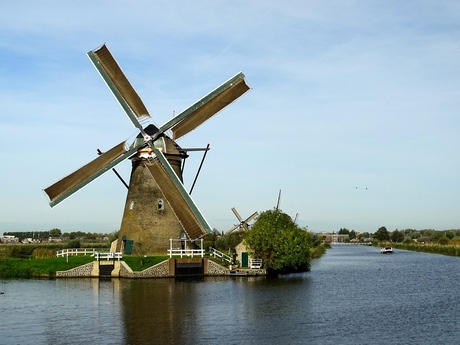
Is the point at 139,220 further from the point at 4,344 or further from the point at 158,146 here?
the point at 4,344

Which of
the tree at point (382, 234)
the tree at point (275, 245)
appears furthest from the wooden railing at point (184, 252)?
the tree at point (382, 234)

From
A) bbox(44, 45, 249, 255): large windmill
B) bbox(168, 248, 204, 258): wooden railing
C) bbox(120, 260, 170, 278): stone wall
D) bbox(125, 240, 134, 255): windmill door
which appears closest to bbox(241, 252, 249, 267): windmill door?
bbox(168, 248, 204, 258): wooden railing

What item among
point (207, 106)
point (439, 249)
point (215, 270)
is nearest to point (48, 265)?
point (215, 270)

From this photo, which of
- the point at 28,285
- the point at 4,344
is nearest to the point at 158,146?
the point at 28,285

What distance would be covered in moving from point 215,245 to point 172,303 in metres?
41.8

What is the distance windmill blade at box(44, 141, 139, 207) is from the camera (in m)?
39.8

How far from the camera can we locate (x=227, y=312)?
2525 centimetres

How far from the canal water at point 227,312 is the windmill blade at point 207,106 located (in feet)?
35.5

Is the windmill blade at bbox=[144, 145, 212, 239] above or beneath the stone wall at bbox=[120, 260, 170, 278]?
above

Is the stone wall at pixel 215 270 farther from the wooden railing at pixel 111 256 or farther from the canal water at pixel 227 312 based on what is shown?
the wooden railing at pixel 111 256

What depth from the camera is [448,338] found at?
2044 centimetres

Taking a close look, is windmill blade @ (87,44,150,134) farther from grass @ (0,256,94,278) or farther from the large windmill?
grass @ (0,256,94,278)

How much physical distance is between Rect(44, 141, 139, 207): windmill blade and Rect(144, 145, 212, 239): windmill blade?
2.24 metres

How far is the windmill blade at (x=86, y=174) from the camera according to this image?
39.8m
